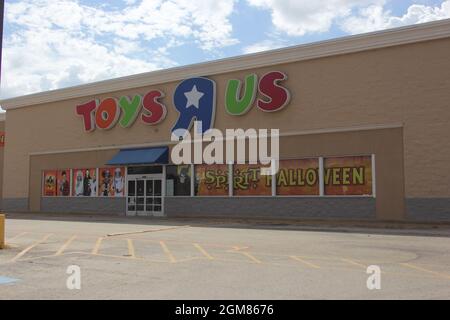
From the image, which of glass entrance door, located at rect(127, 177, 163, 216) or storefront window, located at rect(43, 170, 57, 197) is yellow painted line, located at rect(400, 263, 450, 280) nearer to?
glass entrance door, located at rect(127, 177, 163, 216)

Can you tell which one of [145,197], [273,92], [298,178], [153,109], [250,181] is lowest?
[145,197]

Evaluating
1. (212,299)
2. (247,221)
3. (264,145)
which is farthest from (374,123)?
(212,299)

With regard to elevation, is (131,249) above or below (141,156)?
below

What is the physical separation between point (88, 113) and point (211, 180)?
10.1 metres

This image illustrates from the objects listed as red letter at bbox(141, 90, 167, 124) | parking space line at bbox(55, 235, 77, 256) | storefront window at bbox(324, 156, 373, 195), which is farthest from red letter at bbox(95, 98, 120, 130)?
parking space line at bbox(55, 235, 77, 256)

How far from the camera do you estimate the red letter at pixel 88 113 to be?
108 feet

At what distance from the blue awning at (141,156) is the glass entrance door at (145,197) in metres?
1.24

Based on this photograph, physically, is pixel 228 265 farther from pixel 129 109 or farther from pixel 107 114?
pixel 107 114

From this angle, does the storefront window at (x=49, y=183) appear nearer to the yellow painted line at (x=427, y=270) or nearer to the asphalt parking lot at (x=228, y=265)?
the asphalt parking lot at (x=228, y=265)

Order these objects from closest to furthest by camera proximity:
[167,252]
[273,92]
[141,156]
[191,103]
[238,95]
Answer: [167,252] → [273,92] → [238,95] → [191,103] → [141,156]

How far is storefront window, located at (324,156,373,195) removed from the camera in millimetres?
23297

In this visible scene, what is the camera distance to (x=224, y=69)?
27.5 m

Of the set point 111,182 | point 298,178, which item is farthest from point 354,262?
point 111,182

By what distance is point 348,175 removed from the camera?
23.7 m
